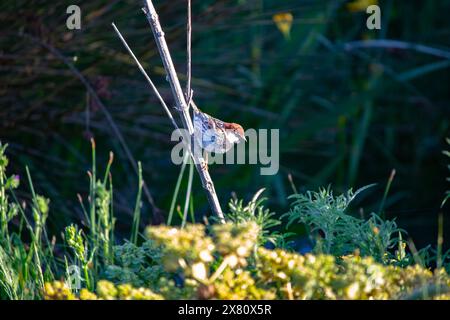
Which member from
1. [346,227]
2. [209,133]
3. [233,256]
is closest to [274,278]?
[233,256]

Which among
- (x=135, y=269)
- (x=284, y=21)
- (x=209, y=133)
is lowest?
(x=135, y=269)

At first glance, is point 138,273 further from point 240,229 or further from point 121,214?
point 121,214

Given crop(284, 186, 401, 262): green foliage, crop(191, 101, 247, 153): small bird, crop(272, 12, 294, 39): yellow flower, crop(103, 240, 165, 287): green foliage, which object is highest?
crop(272, 12, 294, 39): yellow flower

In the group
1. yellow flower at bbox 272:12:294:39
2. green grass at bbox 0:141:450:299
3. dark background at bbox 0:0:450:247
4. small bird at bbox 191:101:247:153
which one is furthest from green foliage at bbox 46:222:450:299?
yellow flower at bbox 272:12:294:39

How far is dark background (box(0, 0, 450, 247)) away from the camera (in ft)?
7.96

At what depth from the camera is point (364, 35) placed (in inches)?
133

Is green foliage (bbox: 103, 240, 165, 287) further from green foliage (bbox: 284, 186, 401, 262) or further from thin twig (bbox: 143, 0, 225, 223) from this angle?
green foliage (bbox: 284, 186, 401, 262)

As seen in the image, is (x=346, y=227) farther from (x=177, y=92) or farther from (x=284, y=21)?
(x=284, y=21)

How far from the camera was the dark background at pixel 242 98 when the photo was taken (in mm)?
2426

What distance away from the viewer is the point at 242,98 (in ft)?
10.4

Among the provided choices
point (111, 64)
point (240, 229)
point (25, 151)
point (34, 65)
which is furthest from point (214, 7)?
point (240, 229)

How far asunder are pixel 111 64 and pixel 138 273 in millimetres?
1219

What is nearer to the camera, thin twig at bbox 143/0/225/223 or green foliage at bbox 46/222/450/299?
green foliage at bbox 46/222/450/299

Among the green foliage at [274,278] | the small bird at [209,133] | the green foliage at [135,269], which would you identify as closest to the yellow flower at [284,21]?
the small bird at [209,133]
